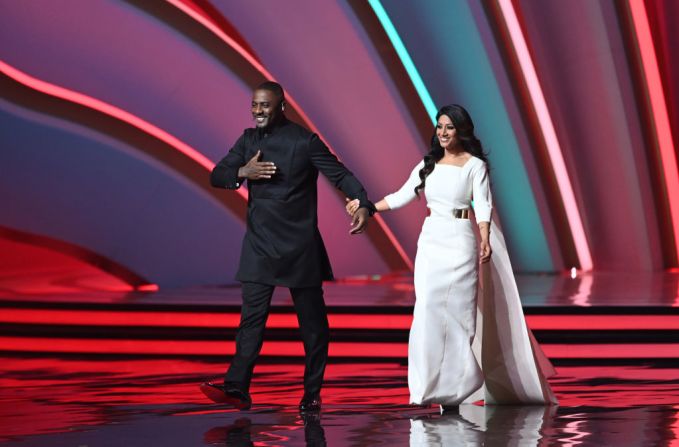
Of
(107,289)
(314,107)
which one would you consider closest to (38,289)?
(107,289)

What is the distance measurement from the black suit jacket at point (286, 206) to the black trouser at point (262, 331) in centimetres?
7

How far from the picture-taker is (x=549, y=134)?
1295 centimetres

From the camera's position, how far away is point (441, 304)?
5848mm

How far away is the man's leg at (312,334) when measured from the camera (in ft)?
19.2

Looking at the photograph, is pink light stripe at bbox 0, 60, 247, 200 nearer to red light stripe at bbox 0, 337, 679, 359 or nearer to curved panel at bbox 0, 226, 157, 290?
curved panel at bbox 0, 226, 157, 290

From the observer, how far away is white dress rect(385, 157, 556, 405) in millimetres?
5801

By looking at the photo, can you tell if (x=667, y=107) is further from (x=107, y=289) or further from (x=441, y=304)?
(x=441, y=304)

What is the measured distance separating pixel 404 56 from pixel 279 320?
4.29 m

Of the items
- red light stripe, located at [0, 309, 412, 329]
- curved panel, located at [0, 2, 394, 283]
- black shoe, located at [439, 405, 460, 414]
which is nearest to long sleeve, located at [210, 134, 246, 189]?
black shoe, located at [439, 405, 460, 414]

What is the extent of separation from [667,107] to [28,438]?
10.5 meters

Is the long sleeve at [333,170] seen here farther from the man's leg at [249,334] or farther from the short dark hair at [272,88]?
the man's leg at [249,334]

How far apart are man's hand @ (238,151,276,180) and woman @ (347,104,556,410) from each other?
0.42 meters

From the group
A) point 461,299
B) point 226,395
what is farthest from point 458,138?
point 226,395

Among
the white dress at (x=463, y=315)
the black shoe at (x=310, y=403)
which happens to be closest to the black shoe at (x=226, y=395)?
the black shoe at (x=310, y=403)
